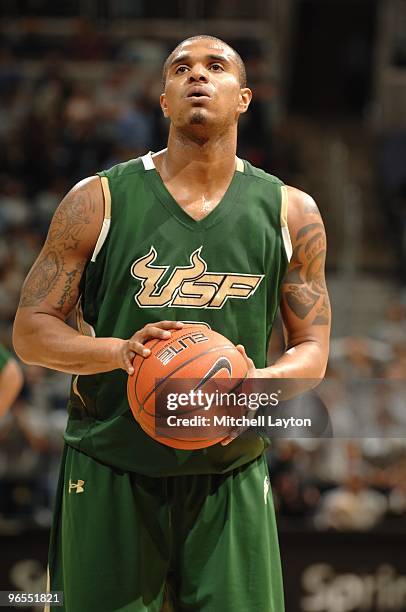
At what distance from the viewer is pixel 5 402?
4.76m

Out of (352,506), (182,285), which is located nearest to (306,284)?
(182,285)

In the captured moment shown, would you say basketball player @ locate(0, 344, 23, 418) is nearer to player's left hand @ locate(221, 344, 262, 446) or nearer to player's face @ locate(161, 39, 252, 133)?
player's face @ locate(161, 39, 252, 133)

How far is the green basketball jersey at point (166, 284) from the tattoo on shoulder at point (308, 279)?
0.06m

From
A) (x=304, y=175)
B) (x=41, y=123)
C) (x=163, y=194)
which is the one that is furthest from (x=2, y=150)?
(x=163, y=194)

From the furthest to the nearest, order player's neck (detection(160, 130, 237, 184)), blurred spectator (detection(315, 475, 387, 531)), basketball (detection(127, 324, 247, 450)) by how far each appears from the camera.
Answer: blurred spectator (detection(315, 475, 387, 531)) < player's neck (detection(160, 130, 237, 184)) < basketball (detection(127, 324, 247, 450))

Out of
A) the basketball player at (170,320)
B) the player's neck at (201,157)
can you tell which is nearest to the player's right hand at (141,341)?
the basketball player at (170,320)

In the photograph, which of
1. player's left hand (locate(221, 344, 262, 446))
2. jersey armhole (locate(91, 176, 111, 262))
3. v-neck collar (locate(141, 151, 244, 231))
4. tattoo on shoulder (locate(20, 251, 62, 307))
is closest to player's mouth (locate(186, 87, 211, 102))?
v-neck collar (locate(141, 151, 244, 231))

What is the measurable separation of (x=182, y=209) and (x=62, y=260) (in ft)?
1.28

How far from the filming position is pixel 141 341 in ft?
9.47

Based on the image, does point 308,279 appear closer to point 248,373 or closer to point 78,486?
point 248,373

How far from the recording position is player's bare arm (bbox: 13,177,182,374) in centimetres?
310

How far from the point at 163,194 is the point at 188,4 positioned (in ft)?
37.0

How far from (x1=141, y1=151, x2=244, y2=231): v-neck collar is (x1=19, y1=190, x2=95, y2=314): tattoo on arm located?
0.21 meters

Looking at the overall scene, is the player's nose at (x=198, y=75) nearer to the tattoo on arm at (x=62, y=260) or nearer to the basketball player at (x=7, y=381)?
the tattoo on arm at (x=62, y=260)
